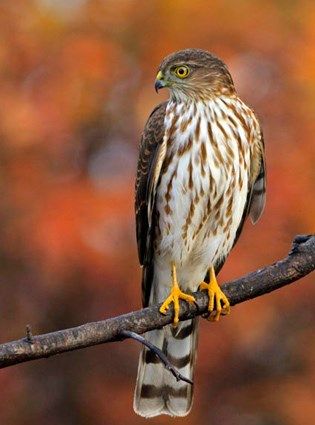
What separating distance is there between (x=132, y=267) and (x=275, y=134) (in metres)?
1.45

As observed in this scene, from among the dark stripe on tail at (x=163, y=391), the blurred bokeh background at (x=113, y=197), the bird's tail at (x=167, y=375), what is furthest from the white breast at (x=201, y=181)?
the blurred bokeh background at (x=113, y=197)

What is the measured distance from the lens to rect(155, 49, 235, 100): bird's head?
6.76 m

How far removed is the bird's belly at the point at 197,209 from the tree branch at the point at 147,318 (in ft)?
1.07

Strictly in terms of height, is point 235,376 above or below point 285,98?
below

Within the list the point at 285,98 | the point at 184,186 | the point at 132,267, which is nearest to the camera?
the point at 184,186

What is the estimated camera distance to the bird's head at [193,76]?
676cm

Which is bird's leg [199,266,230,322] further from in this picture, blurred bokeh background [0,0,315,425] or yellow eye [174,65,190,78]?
blurred bokeh background [0,0,315,425]

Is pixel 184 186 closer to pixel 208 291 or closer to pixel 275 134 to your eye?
pixel 208 291

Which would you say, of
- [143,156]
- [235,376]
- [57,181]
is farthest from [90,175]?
[143,156]

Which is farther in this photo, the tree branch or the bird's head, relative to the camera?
the bird's head

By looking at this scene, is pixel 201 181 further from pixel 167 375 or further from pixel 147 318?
pixel 167 375

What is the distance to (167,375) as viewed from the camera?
6.89 meters

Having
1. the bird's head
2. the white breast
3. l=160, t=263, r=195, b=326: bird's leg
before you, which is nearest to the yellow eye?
the bird's head

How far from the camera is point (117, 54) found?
9.33m
